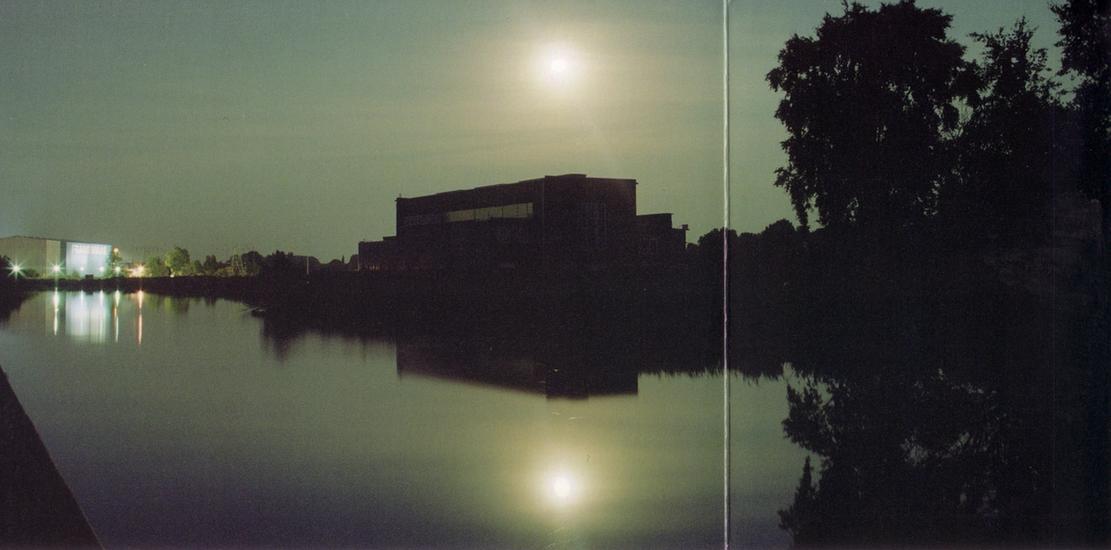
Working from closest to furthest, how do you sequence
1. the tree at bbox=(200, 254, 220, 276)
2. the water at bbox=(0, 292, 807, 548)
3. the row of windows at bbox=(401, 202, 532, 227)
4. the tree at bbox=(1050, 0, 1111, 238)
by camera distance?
the tree at bbox=(1050, 0, 1111, 238) → the water at bbox=(0, 292, 807, 548) → the tree at bbox=(200, 254, 220, 276) → the row of windows at bbox=(401, 202, 532, 227)

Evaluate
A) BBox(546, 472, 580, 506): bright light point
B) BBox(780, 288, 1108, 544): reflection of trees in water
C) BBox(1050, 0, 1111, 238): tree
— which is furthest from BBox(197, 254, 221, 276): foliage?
BBox(1050, 0, 1111, 238): tree

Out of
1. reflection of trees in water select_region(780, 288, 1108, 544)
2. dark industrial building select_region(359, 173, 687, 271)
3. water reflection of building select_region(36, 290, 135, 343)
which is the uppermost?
dark industrial building select_region(359, 173, 687, 271)

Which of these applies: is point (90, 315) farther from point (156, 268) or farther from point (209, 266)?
point (209, 266)

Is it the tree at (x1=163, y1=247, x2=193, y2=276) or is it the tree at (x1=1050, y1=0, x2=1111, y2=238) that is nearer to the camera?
the tree at (x1=1050, y1=0, x2=1111, y2=238)

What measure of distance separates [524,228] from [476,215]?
428mm

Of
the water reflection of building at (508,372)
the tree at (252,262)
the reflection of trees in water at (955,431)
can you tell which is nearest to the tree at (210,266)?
the tree at (252,262)

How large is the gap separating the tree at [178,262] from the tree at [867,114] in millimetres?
4457

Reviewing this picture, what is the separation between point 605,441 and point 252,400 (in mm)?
2551

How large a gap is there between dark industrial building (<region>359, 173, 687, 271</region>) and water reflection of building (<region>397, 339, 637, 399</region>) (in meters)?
0.90

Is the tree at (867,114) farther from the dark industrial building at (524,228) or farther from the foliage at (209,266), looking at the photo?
the foliage at (209,266)

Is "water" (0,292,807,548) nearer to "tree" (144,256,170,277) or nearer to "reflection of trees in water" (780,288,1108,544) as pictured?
"tree" (144,256,170,277)

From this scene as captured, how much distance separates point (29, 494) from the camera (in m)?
2.78

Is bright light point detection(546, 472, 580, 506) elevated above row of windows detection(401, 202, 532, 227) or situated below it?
below

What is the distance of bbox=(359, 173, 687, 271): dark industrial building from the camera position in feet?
19.0
